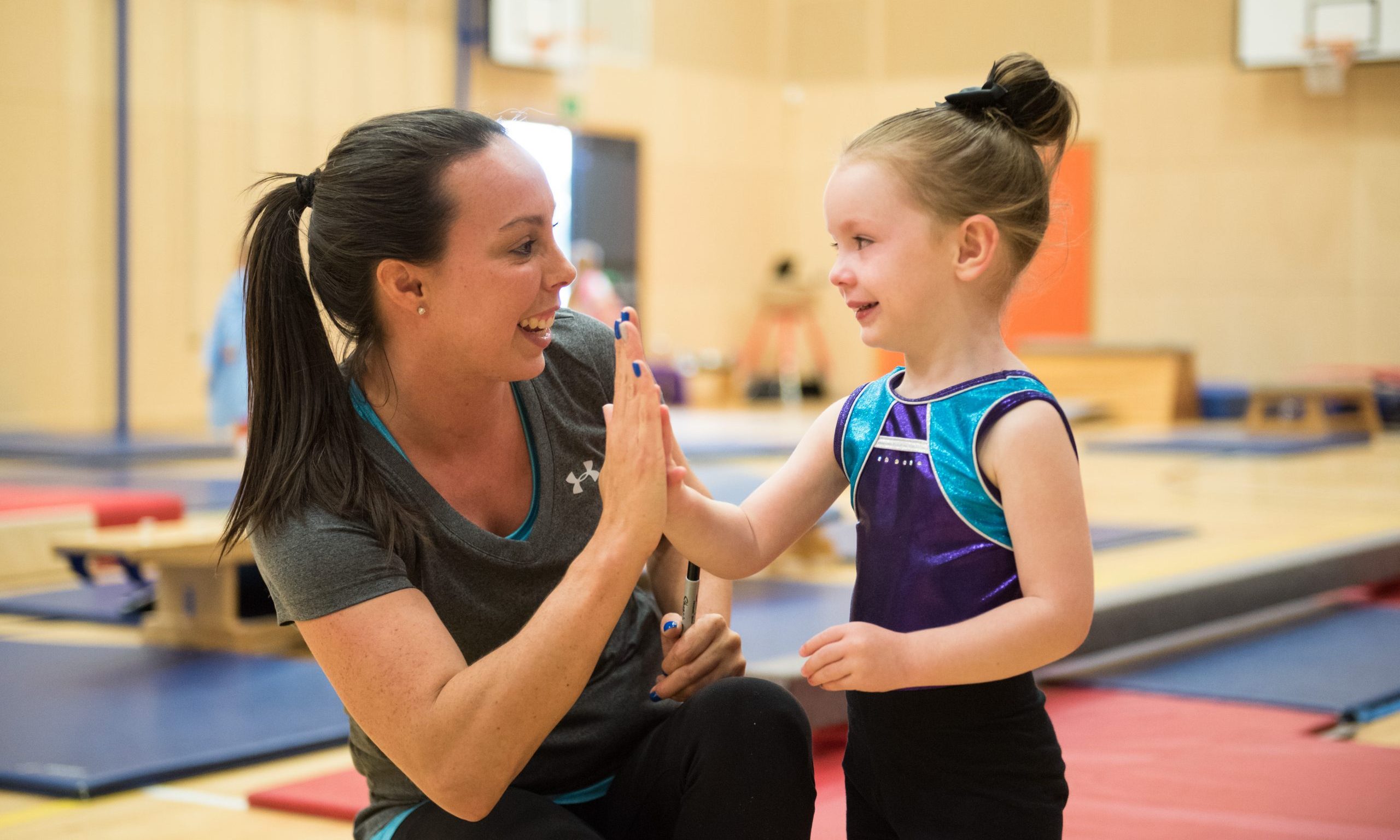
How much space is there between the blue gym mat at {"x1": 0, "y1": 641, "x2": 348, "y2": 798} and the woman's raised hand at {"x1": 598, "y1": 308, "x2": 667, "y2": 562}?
151cm

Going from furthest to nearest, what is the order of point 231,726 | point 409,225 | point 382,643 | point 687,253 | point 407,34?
point 687,253 < point 407,34 < point 231,726 < point 409,225 < point 382,643

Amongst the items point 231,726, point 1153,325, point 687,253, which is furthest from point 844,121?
point 231,726

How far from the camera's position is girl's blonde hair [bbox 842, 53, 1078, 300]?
1.44 meters

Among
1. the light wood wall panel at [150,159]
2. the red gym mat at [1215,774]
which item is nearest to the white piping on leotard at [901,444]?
the red gym mat at [1215,774]

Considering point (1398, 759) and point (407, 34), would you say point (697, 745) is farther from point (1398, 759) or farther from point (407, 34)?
point (407, 34)

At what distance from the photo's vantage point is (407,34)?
38.0 ft

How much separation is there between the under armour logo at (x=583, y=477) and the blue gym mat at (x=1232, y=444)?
846cm

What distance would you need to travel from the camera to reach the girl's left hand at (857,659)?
1312mm

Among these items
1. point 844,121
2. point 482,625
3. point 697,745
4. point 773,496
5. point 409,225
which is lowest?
point 697,745

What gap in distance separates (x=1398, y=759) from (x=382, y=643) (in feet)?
6.62

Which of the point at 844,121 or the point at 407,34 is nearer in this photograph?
the point at 407,34

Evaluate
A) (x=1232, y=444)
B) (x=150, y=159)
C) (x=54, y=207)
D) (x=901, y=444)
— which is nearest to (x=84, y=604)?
(x=901, y=444)

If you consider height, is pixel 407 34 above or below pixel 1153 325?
above

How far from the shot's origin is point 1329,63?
39.2 ft
